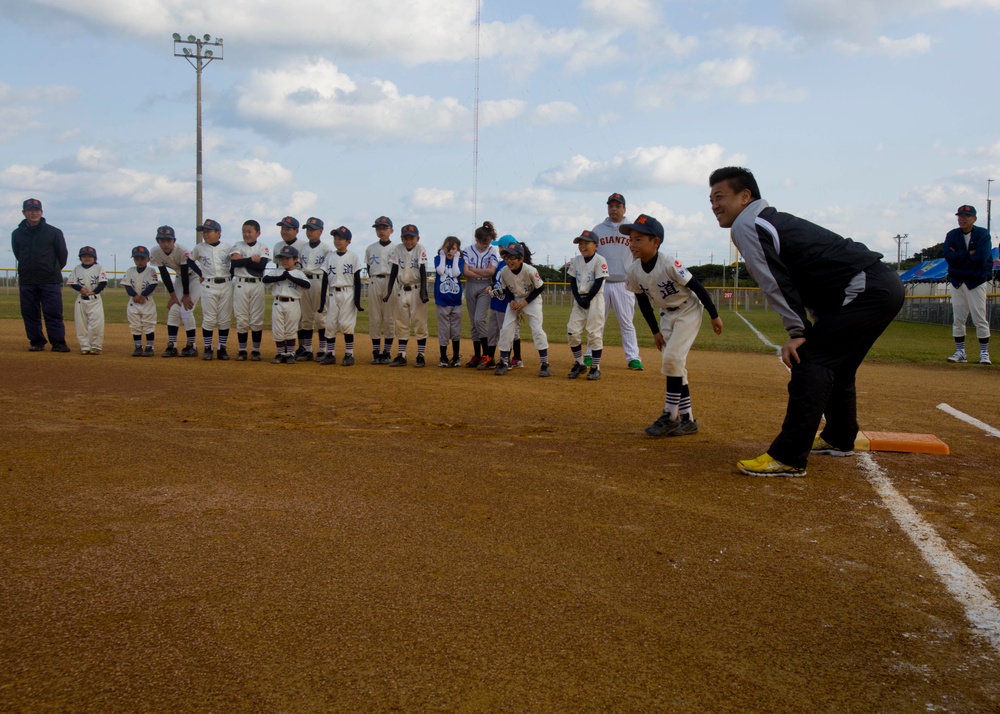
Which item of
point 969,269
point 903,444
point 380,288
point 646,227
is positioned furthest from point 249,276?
point 969,269

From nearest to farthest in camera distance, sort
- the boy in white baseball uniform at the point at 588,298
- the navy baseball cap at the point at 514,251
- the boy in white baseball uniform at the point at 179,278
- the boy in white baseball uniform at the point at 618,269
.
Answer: the boy in white baseball uniform at the point at 588,298
the navy baseball cap at the point at 514,251
the boy in white baseball uniform at the point at 618,269
the boy in white baseball uniform at the point at 179,278

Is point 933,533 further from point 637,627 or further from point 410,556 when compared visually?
point 410,556

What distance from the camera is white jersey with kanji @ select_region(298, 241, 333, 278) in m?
11.1

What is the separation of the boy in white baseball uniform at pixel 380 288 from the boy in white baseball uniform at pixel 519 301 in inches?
72.7

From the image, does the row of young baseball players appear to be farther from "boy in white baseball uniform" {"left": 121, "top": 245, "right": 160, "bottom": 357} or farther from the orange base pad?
the orange base pad

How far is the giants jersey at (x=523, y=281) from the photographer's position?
995 centimetres

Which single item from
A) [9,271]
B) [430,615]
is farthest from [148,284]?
[9,271]

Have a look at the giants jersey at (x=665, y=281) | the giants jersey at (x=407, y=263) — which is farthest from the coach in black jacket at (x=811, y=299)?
the giants jersey at (x=407, y=263)

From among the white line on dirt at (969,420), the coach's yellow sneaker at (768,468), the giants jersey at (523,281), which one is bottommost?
the coach's yellow sneaker at (768,468)

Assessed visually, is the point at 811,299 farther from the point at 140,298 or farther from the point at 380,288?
the point at 140,298

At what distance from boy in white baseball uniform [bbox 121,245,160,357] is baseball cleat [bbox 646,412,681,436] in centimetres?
867

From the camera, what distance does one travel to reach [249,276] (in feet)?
36.1

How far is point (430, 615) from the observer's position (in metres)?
2.66

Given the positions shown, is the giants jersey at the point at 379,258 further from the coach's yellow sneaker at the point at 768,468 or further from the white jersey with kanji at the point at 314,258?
the coach's yellow sneaker at the point at 768,468
